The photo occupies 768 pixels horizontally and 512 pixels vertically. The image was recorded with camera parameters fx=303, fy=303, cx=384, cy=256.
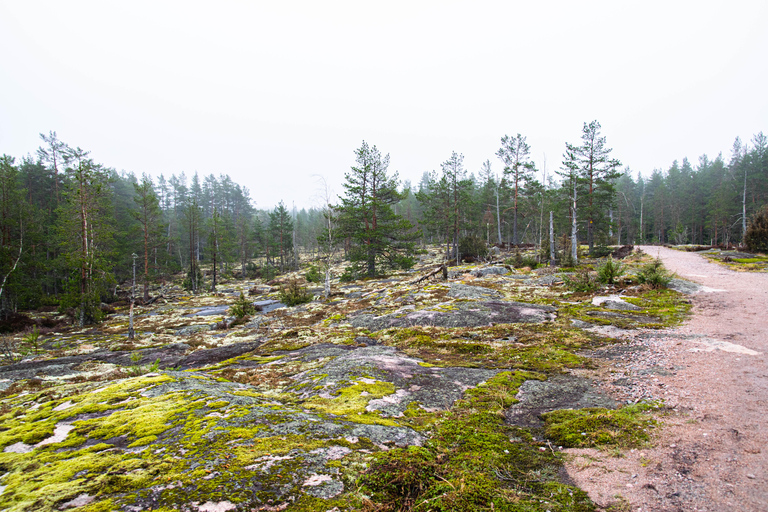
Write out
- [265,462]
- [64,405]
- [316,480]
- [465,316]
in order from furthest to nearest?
[465,316] < [64,405] < [265,462] < [316,480]

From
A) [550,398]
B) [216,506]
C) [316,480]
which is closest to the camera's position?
[216,506]

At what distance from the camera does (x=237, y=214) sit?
280ft

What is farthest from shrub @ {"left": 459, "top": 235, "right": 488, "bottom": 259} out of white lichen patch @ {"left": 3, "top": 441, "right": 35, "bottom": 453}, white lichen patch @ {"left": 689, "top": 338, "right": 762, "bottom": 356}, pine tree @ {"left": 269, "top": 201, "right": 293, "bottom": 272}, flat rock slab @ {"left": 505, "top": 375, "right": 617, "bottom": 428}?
white lichen patch @ {"left": 3, "top": 441, "right": 35, "bottom": 453}

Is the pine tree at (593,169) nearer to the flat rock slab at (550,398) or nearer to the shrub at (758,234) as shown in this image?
the shrub at (758,234)

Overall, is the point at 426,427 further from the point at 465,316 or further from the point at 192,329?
the point at 192,329

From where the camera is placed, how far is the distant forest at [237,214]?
2492 centimetres

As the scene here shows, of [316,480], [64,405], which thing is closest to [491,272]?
[316,480]

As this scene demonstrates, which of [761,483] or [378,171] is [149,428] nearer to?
[761,483]

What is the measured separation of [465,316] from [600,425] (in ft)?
29.3

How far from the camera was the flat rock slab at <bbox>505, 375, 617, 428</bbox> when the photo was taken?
4.97 metres

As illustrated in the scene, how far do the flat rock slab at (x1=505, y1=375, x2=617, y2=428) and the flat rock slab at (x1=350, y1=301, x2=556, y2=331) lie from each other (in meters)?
5.98

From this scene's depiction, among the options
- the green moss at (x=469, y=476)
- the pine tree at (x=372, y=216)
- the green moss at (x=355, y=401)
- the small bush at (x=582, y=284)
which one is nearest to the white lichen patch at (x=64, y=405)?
the green moss at (x=355, y=401)

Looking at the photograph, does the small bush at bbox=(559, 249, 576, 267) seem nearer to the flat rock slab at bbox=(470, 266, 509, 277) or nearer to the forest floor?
the flat rock slab at bbox=(470, 266, 509, 277)

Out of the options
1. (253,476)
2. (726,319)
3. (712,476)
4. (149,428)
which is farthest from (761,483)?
(726,319)
